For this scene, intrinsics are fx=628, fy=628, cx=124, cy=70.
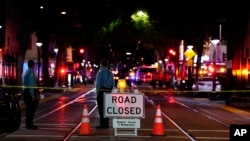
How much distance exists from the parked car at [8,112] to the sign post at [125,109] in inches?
111

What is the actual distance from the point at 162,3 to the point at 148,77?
6065 cm

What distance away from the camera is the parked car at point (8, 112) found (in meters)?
14.7

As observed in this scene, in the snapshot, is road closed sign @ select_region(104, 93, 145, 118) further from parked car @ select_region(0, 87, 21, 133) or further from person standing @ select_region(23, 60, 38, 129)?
person standing @ select_region(23, 60, 38, 129)

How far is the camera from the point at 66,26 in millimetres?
58281

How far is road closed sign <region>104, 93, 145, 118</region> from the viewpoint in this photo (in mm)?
17047

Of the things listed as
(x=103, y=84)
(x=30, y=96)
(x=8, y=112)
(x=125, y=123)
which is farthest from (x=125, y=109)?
(x=30, y=96)

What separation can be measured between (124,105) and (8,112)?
3504 mm

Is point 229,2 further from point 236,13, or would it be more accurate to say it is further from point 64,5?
point 64,5

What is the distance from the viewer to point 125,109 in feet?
56.1

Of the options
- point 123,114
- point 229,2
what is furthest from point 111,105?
point 229,2

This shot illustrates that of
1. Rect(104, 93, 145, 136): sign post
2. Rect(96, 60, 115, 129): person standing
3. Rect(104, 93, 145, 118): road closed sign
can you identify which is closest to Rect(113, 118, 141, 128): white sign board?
Rect(104, 93, 145, 136): sign post

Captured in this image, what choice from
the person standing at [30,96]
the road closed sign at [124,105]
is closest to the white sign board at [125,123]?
the road closed sign at [124,105]

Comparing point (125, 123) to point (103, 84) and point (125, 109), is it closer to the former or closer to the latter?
point (125, 109)

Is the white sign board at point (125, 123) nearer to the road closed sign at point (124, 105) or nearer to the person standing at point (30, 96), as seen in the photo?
the road closed sign at point (124, 105)
